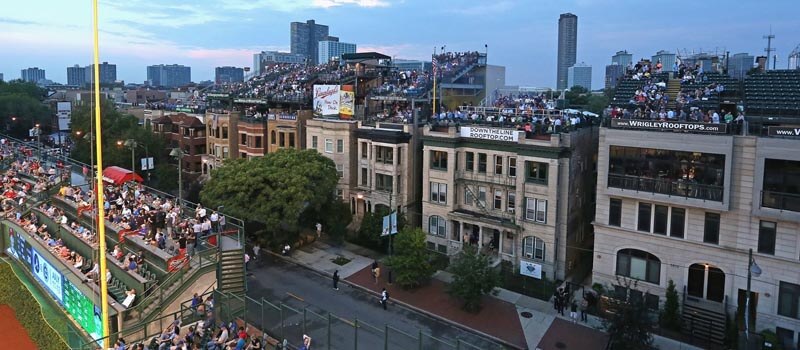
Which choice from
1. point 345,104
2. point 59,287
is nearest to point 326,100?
point 345,104

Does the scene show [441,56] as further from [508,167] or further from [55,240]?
[55,240]

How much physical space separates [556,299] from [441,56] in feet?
161

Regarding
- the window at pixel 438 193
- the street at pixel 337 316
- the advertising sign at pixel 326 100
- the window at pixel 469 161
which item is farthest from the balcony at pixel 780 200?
the advertising sign at pixel 326 100

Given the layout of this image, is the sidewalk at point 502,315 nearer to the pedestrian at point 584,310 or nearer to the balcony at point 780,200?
the pedestrian at point 584,310

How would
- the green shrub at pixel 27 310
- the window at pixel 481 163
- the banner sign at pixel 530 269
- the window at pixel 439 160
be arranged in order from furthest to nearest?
the window at pixel 439 160
the window at pixel 481 163
the banner sign at pixel 530 269
the green shrub at pixel 27 310

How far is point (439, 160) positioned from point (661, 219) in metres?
17.7

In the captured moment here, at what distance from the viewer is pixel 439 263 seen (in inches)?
1711

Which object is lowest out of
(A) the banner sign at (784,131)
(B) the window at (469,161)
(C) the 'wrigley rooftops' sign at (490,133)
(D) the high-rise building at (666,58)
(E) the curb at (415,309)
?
(E) the curb at (415,309)

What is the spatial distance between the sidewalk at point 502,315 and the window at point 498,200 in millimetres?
6545

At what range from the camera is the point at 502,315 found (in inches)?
1421

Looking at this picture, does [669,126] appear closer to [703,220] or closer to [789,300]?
[703,220]

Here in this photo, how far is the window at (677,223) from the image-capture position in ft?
113

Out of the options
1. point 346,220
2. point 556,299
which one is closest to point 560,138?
point 556,299

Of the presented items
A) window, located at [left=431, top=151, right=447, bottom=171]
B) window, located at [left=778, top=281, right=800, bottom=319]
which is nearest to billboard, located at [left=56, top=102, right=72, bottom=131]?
window, located at [left=431, top=151, right=447, bottom=171]
